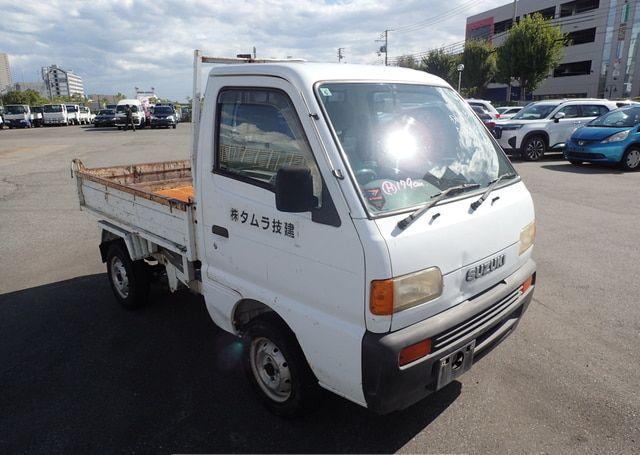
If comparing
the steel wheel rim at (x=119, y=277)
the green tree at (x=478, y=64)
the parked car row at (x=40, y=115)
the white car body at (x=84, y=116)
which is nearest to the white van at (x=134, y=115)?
the parked car row at (x=40, y=115)

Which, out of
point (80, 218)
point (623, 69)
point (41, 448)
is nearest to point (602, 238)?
point (41, 448)

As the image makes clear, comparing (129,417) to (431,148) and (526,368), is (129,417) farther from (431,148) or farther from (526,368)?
(526,368)

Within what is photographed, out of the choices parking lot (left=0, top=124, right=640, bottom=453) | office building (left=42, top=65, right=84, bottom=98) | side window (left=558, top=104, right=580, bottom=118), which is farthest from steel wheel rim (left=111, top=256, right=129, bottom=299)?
office building (left=42, top=65, right=84, bottom=98)

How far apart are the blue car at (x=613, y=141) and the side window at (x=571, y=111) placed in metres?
1.92

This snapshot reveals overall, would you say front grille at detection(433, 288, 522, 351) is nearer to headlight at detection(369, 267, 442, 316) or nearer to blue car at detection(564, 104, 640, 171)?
headlight at detection(369, 267, 442, 316)

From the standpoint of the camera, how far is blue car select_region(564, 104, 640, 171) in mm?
11961

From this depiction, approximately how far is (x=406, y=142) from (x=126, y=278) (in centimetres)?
326

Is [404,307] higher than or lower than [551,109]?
lower

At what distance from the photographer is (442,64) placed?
5141cm

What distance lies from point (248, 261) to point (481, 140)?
192 cm

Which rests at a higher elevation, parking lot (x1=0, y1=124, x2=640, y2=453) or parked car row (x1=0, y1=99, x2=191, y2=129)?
parked car row (x1=0, y1=99, x2=191, y2=129)

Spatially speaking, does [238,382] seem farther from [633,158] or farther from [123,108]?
[123,108]

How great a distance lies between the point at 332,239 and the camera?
7.78ft

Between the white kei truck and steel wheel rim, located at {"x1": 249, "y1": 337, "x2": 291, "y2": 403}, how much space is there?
0.03ft
